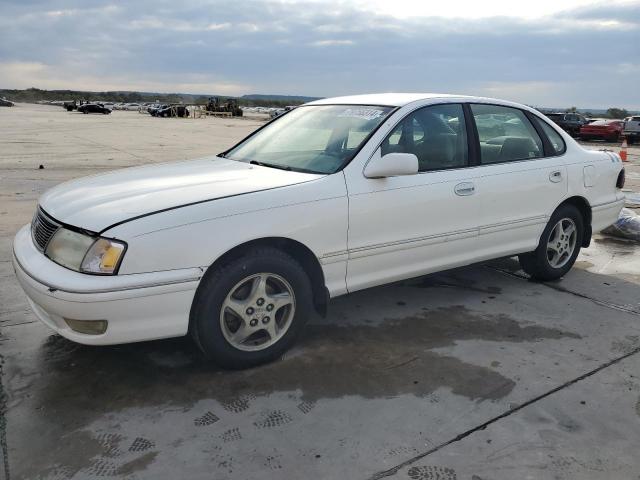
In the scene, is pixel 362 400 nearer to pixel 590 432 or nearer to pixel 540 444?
pixel 540 444

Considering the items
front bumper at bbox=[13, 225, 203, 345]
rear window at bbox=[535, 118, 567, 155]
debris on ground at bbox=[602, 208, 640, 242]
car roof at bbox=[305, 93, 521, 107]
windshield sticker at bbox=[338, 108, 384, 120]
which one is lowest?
debris on ground at bbox=[602, 208, 640, 242]

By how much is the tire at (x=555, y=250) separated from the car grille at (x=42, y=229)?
3.64 m

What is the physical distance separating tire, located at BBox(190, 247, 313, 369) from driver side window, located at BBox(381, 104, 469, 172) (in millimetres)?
1082

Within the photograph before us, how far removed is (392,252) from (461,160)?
942mm

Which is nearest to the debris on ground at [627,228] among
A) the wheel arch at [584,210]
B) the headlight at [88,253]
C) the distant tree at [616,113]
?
the wheel arch at [584,210]

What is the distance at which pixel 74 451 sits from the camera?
8.18 ft

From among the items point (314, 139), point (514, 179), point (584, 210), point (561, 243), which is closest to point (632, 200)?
point (584, 210)

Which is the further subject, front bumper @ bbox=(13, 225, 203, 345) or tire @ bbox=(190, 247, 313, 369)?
tire @ bbox=(190, 247, 313, 369)

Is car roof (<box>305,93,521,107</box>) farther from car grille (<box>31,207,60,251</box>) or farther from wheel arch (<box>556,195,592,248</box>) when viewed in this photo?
car grille (<box>31,207,60,251</box>)

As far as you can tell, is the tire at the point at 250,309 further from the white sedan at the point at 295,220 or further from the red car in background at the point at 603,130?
the red car in background at the point at 603,130

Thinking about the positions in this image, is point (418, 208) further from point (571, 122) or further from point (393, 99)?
point (571, 122)

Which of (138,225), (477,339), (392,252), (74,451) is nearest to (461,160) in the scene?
(392,252)

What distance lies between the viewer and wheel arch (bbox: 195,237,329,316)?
3061 millimetres

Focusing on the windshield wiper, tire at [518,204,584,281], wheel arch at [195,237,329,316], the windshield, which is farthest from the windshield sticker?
tire at [518,204,584,281]
